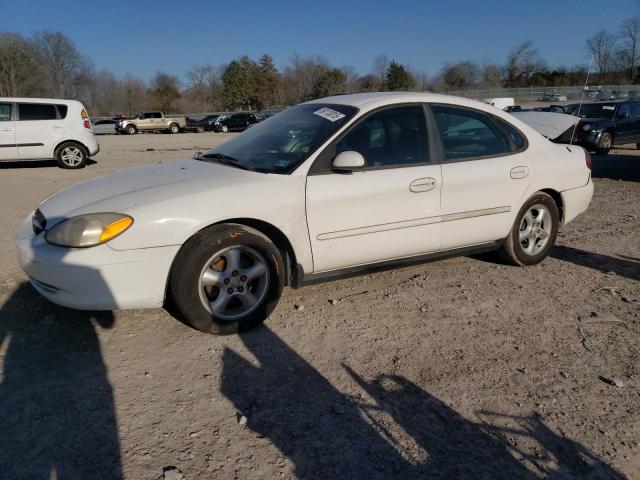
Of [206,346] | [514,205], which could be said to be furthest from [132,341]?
[514,205]

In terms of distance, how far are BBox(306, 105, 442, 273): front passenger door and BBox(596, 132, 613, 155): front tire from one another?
13889mm

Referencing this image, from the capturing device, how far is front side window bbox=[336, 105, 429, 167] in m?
3.79

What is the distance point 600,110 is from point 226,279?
54.9 ft

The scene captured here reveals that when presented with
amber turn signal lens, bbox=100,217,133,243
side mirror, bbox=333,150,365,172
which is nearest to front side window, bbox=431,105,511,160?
side mirror, bbox=333,150,365,172

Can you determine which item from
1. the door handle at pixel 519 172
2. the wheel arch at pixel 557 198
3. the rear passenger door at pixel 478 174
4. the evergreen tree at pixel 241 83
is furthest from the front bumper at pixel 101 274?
the evergreen tree at pixel 241 83

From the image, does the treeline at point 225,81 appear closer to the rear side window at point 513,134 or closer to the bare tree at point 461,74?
the bare tree at point 461,74

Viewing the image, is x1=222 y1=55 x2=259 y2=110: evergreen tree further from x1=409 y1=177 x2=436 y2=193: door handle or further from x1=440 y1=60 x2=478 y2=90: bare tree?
x1=409 y1=177 x2=436 y2=193: door handle

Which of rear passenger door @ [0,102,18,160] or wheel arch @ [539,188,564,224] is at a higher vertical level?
rear passenger door @ [0,102,18,160]

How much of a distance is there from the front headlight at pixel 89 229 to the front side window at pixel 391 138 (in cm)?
157

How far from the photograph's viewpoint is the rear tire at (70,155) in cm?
1222

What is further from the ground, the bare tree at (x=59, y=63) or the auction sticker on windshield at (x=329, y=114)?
the bare tree at (x=59, y=63)

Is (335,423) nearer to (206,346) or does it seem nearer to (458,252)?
(206,346)

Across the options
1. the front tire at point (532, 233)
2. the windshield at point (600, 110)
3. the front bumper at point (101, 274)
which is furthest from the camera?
the windshield at point (600, 110)

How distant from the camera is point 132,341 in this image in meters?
3.30
